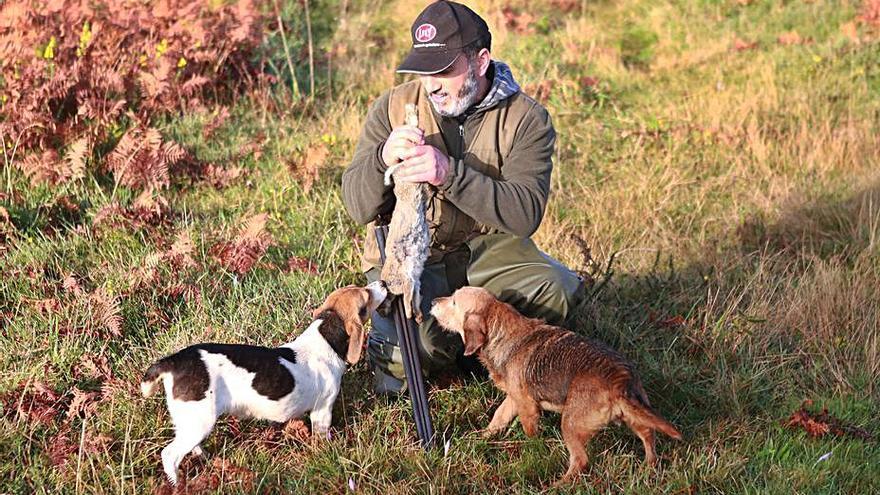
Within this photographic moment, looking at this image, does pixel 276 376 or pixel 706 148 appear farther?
pixel 706 148

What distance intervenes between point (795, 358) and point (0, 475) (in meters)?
4.57

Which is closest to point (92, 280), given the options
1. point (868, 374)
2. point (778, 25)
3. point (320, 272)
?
point (320, 272)

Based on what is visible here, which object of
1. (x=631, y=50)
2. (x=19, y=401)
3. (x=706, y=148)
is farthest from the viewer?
(x=631, y=50)

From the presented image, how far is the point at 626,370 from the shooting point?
4547mm

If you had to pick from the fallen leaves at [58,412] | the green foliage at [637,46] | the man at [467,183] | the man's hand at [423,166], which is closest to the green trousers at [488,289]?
the man at [467,183]

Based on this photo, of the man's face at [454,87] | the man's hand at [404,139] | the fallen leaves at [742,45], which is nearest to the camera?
the man's hand at [404,139]

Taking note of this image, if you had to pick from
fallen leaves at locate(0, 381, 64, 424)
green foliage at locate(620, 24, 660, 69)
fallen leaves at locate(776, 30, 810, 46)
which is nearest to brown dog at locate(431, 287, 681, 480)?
fallen leaves at locate(0, 381, 64, 424)

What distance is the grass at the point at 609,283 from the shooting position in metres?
4.76

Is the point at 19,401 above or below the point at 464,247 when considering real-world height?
below

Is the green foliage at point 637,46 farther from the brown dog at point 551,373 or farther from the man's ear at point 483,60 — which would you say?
the brown dog at point 551,373

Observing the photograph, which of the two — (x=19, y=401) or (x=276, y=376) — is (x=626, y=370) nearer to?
(x=276, y=376)

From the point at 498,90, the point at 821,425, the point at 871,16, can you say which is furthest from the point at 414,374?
the point at 871,16

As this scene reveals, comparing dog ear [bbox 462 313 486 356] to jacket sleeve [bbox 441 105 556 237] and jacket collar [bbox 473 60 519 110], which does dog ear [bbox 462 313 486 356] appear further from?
jacket collar [bbox 473 60 519 110]

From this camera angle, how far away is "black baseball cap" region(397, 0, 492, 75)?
16.5 ft
